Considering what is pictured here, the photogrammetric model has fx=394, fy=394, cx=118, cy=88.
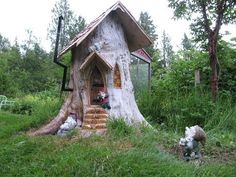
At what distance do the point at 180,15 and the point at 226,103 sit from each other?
2.82 metres

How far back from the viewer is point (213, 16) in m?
10.3

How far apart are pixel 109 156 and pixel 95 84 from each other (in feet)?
9.72

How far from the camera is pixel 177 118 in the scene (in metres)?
8.68

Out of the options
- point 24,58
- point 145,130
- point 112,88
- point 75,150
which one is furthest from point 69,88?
point 24,58

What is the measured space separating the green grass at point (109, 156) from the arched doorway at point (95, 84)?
102 centimetres

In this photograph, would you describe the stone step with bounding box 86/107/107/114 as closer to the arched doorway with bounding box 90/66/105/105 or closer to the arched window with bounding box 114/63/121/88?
the arched doorway with bounding box 90/66/105/105

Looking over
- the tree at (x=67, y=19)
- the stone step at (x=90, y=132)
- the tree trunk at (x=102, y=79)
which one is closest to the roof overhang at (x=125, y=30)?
the tree trunk at (x=102, y=79)

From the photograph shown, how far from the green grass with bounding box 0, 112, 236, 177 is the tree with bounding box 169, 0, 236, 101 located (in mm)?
2990

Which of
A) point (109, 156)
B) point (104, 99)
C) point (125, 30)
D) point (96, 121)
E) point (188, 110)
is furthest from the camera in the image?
point (188, 110)

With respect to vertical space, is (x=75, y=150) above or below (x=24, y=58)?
below

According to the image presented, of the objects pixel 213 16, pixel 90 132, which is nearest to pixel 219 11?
pixel 213 16

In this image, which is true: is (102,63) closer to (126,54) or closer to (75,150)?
(126,54)

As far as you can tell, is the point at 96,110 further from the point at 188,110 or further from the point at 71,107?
the point at 188,110

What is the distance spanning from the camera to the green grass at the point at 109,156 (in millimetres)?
5133
